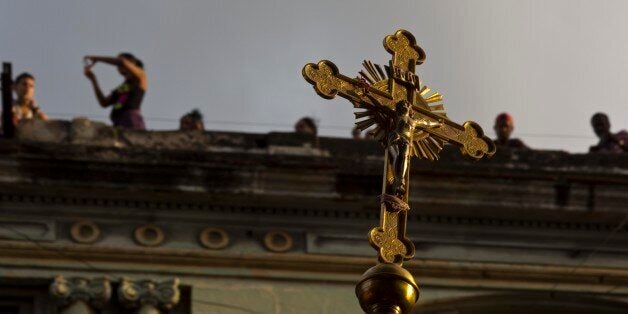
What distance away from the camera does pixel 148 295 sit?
1512 centimetres

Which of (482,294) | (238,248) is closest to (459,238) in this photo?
(482,294)

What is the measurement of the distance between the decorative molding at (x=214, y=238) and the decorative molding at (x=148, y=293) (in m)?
0.40

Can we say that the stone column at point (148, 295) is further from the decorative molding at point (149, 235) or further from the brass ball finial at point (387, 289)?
the brass ball finial at point (387, 289)

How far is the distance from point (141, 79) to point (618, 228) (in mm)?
3340

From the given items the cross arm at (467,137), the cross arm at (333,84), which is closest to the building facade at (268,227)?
the cross arm at (467,137)

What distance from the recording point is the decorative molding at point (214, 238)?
609 inches

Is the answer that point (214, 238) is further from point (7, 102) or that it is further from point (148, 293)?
point (7, 102)

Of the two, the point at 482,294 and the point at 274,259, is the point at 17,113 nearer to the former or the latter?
the point at 274,259

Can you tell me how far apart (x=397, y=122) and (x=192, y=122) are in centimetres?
554

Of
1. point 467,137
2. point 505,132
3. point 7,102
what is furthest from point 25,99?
point 467,137

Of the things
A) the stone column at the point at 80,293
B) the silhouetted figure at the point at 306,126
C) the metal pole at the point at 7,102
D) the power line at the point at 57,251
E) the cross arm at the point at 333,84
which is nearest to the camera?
the cross arm at the point at 333,84

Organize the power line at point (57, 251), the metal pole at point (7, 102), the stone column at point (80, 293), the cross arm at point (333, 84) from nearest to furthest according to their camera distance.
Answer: the cross arm at point (333, 84) → the stone column at point (80, 293) → the power line at point (57, 251) → the metal pole at point (7, 102)

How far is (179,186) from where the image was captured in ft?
50.9

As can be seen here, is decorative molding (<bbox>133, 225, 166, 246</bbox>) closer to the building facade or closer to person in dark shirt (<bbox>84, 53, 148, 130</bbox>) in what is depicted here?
the building facade
